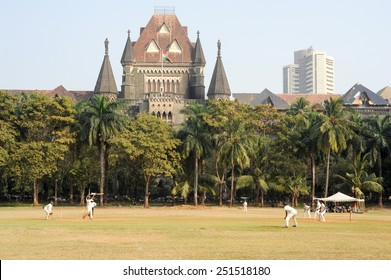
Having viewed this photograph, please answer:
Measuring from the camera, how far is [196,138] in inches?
3066

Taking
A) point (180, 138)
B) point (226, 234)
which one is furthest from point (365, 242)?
point (180, 138)

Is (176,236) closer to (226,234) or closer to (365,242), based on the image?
(226,234)

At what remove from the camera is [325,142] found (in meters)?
74.0

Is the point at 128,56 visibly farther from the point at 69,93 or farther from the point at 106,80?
the point at 69,93

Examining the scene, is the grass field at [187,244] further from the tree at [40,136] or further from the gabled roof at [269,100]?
the gabled roof at [269,100]

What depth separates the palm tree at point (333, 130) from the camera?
73.2m

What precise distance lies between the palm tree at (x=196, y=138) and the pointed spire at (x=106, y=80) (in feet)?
175

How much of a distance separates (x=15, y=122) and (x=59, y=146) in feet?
24.2

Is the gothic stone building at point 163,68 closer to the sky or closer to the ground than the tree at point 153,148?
closer to the sky

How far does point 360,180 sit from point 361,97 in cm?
6016

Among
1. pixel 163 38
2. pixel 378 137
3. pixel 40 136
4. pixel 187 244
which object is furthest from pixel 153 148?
pixel 163 38

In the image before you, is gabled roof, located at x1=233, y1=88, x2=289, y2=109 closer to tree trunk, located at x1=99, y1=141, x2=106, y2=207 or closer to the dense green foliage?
the dense green foliage

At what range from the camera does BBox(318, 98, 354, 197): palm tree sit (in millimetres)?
73188

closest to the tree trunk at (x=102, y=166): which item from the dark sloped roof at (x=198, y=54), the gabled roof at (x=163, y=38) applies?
the dark sloped roof at (x=198, y=54)
